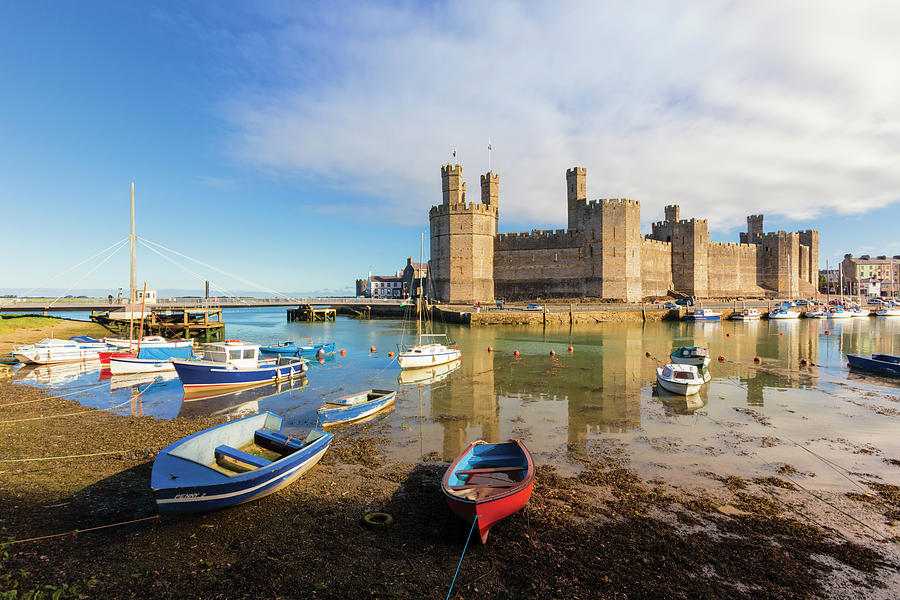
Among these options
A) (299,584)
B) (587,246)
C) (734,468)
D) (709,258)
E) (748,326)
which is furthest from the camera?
(709,258)

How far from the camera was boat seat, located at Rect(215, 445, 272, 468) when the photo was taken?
6.49 m

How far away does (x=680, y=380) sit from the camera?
1365 centimetres

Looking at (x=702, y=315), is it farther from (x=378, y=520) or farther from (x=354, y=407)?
(x=378, y=520)

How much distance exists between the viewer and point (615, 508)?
6430 mm

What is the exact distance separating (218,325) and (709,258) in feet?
163

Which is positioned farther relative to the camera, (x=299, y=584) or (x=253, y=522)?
(x=253, y=522)

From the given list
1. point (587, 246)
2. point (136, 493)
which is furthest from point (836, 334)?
point (136, 493)

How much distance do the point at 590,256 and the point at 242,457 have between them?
43.6 meters

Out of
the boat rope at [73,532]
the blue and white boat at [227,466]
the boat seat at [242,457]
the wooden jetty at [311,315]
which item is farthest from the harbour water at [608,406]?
the wooden jetty at [311,315]

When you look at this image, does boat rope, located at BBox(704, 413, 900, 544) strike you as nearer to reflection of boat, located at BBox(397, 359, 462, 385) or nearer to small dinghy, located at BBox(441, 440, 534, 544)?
small dinghy, located at BBox(441, 440, 534, 544)

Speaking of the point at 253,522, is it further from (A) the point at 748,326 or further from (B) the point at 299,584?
(A) the point at 748,326

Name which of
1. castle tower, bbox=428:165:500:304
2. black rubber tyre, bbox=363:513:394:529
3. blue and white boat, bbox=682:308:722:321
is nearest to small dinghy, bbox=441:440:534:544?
black rubber tyre, bbox=363:513:394:529

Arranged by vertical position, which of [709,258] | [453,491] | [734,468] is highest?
A: [709,258]

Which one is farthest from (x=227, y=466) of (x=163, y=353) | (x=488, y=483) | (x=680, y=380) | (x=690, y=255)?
(x=690, y=255)
